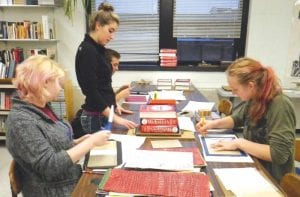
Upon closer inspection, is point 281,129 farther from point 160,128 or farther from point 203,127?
point 160,128

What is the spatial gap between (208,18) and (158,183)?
3.29 m

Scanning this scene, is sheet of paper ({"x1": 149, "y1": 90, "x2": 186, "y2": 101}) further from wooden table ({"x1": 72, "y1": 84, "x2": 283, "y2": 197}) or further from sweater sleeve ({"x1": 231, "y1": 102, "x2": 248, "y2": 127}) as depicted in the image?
wooden table ({"x1": 72, "y1": 84, "x2": 283, "y2": 197})

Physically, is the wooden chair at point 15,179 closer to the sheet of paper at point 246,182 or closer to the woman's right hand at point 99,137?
the woman's right hand at point 99,137

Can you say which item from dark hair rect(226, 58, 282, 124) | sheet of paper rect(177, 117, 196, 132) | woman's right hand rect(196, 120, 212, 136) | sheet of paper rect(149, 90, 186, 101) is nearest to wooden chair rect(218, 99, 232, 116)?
sheet of paper rect(149, 90, 186, 101)

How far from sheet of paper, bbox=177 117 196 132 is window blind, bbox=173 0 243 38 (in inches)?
86.4

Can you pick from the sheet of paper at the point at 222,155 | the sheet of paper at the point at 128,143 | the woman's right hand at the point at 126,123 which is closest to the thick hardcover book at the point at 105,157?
the sheet of paper at the point at 128,143

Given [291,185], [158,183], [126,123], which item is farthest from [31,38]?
[291,185]

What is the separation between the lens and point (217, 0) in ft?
13.2

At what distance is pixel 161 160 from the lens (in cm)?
139

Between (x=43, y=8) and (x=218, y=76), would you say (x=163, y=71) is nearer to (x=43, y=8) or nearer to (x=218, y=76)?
(x=218, y=76)

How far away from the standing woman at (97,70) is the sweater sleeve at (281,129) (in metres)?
0.80

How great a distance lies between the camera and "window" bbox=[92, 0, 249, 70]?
4.02 m

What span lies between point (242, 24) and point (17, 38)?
9.20ft

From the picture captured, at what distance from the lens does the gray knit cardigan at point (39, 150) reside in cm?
123
